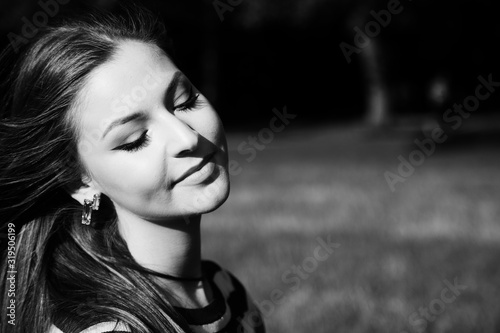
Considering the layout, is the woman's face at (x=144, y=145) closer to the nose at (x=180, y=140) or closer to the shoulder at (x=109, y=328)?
the nose at (x=180, y=140)

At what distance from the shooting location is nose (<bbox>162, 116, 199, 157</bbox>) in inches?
76.5

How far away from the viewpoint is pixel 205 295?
2.28 meters

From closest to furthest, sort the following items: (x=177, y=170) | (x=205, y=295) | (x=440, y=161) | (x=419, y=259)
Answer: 1. (x=177, y=170)
2. (x=205, y=295)
3. (x=419, y=259)
4. (x=440, y=161)

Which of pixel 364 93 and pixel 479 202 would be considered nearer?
pixel 479 202

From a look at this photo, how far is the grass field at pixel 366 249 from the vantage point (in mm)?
3736

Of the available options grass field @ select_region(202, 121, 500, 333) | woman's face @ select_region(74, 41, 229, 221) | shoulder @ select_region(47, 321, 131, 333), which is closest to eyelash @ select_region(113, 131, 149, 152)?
woman's face @ select_region(74, 41, 229, 221)

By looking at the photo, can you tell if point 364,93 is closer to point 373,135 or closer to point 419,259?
point 373,135

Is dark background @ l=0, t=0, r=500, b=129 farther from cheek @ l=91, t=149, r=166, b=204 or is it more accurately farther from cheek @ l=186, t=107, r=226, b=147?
cheek @ l=91, t=149, r=166, b=204

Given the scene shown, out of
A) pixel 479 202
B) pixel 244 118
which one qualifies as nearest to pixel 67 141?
pixel 479 202

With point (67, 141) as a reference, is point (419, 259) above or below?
below

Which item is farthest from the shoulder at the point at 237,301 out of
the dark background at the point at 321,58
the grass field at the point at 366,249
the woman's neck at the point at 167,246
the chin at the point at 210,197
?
the dark background at the point at 321,58

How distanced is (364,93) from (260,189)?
23.7 metres

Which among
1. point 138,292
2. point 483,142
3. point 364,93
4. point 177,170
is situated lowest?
point 364,93

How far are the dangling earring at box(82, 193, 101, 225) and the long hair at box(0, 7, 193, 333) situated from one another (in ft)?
0.24
